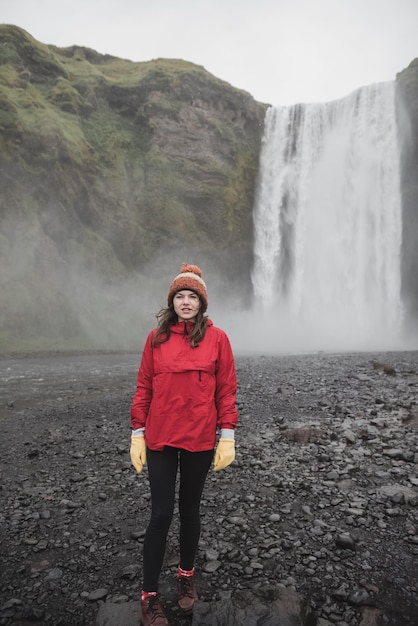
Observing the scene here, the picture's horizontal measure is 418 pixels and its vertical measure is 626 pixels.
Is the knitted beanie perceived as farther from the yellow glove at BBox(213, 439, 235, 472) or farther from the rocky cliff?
the rocky cliff

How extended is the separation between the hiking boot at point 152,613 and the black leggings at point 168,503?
84 millimetres

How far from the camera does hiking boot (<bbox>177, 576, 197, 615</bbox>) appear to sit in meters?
3.37

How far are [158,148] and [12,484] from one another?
4933 cm

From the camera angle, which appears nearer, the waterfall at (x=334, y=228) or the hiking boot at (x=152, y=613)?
the hiking boot at (x=152, y=613)

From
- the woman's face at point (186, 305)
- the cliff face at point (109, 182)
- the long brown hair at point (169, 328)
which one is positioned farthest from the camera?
the cliff face at point (109, 182)

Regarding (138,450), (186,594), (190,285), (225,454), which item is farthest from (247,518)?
(190,285)

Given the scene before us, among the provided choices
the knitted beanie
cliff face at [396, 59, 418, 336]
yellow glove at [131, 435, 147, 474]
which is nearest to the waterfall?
cliff face at [396, 59, 418, 336]

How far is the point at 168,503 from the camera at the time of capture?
3.36 metres

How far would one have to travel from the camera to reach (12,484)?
6.18 metres

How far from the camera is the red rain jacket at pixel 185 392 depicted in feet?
11.2

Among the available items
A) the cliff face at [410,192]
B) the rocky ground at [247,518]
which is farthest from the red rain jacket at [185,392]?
the cliff face at [410,192]

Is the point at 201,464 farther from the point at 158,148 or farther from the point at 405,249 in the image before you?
the point at 158,148

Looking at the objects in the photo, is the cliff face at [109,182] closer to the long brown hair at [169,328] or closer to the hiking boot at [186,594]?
the long brown hair at [169,328]

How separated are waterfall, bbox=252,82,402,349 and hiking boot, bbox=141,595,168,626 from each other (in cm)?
4027
